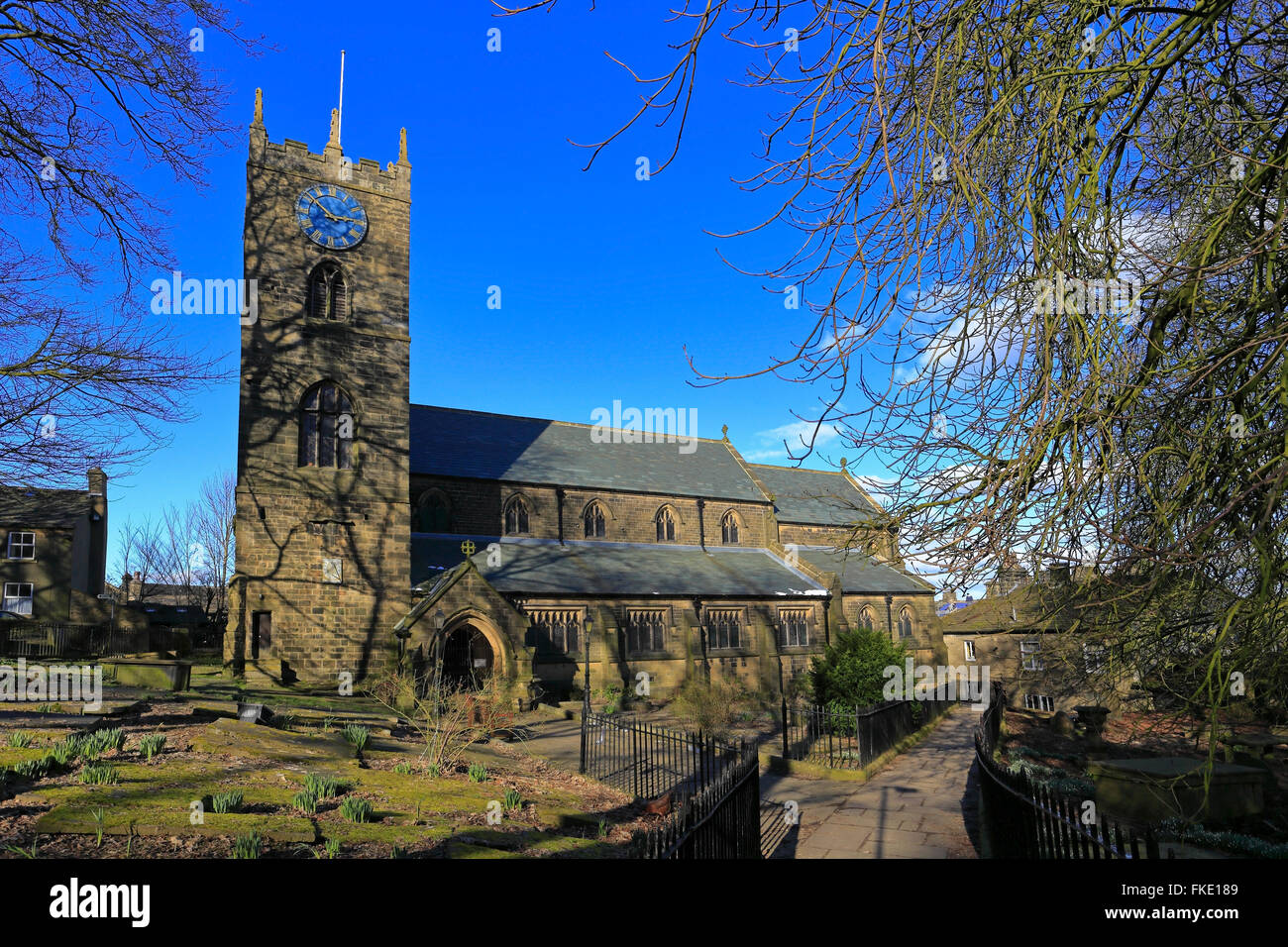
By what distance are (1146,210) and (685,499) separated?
27.4 m

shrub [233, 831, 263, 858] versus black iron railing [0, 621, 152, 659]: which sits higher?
shrub [233, 831, 263, 858]

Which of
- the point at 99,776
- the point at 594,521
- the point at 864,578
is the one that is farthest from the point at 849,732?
the point at 864,578

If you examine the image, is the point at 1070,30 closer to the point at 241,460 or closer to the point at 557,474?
the point at 241,460

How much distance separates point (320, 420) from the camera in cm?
2245

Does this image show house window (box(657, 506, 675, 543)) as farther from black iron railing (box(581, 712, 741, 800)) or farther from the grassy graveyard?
the grassy graveyard

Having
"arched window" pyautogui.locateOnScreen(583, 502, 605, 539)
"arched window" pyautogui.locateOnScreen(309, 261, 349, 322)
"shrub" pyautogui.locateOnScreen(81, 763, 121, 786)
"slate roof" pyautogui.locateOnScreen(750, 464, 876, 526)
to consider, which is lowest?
"shrub" pyautogui.locateOnScreen(81, 763, 121, 786)

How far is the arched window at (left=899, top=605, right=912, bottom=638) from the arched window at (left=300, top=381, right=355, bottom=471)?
83.2ft

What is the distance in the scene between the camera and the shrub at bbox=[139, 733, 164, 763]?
8.32 m

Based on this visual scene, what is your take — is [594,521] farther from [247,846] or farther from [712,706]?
[247,846]

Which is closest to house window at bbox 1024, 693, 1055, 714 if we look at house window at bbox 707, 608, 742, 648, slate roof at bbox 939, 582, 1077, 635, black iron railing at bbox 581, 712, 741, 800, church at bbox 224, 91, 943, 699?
church at bbox 224, 91, 943, 699

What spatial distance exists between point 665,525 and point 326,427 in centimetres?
1558

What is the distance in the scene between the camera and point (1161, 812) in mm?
11797

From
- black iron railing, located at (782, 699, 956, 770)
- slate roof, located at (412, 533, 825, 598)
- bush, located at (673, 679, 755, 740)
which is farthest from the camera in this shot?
slate roof, located at (412, 533, 825, 598)
